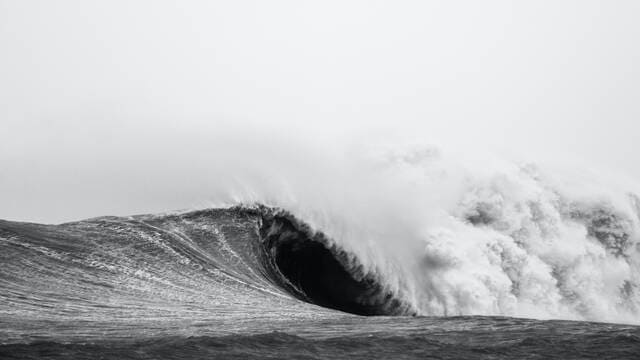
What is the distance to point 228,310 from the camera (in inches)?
411

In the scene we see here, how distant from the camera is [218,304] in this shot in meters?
11.1

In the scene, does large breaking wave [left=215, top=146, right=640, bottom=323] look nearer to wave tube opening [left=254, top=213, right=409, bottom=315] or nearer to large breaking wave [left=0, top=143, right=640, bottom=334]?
large breaking wave [left=0, top=143, right=640, bottom=334]

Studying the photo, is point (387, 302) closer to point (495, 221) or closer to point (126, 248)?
point (495, 221)

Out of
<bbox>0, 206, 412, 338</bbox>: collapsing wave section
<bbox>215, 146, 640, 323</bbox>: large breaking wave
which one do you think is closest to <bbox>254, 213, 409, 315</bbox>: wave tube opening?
<bbox>0, 206, 412, 338</bbox>: collapsing wave section

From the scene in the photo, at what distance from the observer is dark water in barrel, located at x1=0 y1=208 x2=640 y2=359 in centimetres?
649

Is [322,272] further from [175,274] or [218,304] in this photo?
[218,304]

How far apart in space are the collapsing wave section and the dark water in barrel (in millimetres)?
32

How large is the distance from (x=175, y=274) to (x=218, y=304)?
7.20ft

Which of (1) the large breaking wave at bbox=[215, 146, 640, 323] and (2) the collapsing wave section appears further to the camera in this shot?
(1) the large breaking wave at bbox=[215, 146, 640, 323]

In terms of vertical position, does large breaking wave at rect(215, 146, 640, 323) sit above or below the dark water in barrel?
above

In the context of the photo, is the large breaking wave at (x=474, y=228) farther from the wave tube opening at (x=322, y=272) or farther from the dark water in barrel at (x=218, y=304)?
the dark water in barrel at (x=218, y=304)

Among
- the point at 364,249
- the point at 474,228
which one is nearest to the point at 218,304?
the point at 364,249

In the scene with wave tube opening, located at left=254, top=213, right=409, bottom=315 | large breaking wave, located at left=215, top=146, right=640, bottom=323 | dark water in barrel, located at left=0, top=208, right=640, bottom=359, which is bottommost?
dark water in barrel, located at left=0, top=208, right=640, bottom=359

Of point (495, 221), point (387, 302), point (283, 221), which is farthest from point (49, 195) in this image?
point (495, 221)
